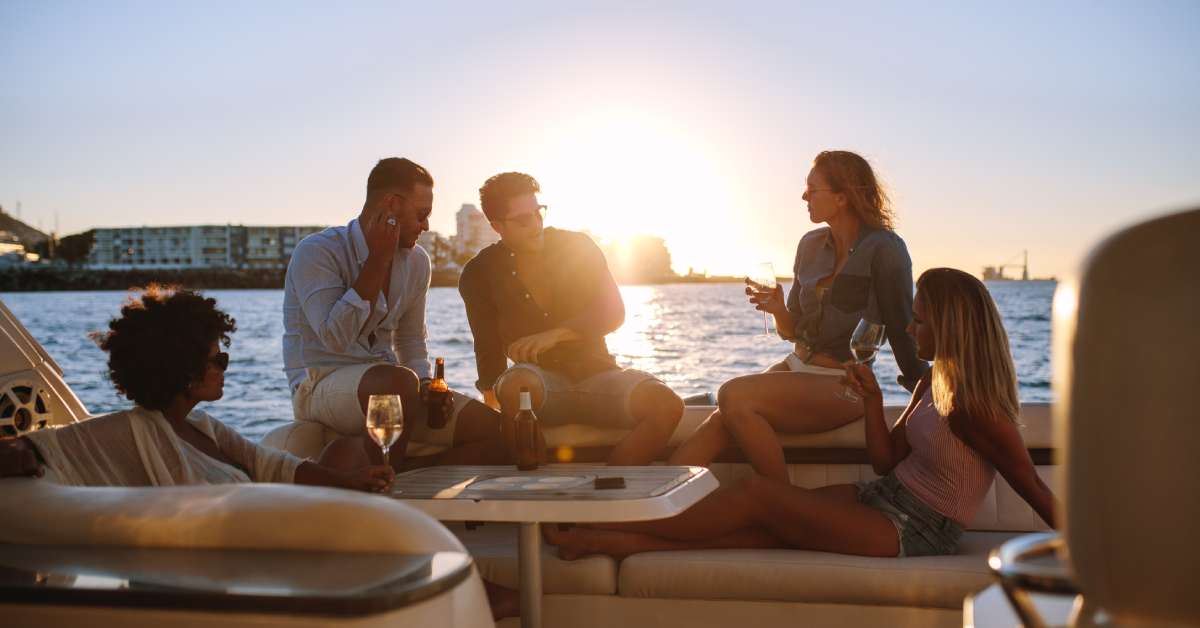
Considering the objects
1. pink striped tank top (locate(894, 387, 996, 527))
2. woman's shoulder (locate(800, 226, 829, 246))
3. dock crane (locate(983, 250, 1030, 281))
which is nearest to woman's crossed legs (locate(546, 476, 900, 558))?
pink striped tank top (locate(894, 387, 996, 527))

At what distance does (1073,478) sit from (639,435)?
8.30 feet

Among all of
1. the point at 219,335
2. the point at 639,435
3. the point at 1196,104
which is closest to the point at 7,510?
the point at 219,335

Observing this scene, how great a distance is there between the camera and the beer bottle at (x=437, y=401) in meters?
3.68

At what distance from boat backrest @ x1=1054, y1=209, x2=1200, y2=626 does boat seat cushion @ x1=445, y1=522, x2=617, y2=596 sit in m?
2.11

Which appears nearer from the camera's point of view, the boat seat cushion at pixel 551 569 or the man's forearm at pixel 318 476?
the man's forearm at pixel 318 476

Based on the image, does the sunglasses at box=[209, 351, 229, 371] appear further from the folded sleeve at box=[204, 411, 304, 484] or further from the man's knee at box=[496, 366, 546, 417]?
the man's knee at box=[496, 366, 546, 417]

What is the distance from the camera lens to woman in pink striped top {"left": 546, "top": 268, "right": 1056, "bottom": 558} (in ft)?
9.12

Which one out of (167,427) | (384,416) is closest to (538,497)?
(384,416)

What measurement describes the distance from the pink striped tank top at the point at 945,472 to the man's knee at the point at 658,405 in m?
0.83

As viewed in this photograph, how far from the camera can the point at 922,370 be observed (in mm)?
3818

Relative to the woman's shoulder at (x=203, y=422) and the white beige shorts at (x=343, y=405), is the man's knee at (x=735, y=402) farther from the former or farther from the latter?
the woman's shoulder at (x=203, y=422)

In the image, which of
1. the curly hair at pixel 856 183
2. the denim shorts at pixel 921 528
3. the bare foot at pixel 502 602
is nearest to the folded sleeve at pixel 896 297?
the curly hair at pixel 856 183

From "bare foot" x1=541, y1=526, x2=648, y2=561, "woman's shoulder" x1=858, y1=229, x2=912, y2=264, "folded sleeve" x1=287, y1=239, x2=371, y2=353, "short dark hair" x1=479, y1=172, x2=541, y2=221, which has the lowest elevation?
"bare foot" x1=541, y1=526, x2=648, y2=561

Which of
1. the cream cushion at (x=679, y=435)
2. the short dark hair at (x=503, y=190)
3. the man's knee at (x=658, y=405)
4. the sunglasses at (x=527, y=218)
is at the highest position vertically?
the short dark hair at (x=503, y=190)
